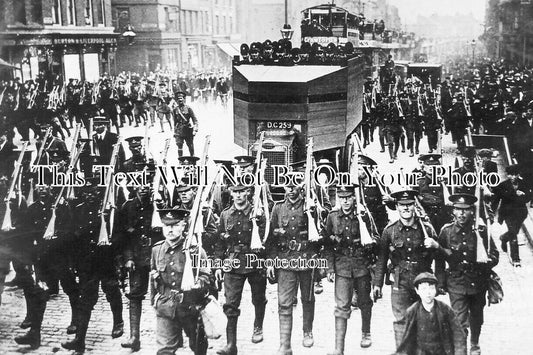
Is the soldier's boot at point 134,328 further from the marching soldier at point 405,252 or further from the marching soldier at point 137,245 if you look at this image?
the marching soldier at point 405,252

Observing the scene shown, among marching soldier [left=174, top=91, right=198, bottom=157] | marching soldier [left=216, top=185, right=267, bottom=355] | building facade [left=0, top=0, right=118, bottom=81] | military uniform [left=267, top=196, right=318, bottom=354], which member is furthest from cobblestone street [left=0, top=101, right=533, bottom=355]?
building facade [left=0, top=0, right=118, bottom=81]

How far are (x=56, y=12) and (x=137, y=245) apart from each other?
2007 centimetres

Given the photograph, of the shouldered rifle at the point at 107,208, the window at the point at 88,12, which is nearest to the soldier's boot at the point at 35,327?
the shouldered rifle at the point at 107,208

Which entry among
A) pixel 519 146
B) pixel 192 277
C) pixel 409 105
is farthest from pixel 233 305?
pixel 409 105

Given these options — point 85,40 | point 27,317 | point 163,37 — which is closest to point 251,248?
point 27,317

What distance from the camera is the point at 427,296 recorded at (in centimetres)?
450

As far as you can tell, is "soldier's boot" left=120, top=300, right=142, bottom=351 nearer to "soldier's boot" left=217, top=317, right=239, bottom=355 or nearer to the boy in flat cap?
"soldier's boot" left=217, top=317, right=239, bottom=355

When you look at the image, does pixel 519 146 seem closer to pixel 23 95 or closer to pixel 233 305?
pixel 233 305

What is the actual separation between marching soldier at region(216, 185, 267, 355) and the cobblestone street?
0.43 metres

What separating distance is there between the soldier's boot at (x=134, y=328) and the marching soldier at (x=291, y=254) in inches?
57.3

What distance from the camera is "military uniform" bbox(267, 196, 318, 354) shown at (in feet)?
18.8

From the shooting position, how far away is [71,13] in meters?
24.9

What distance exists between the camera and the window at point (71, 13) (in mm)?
24422

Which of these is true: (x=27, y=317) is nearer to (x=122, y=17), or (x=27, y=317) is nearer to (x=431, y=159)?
(x=431, y=159)
